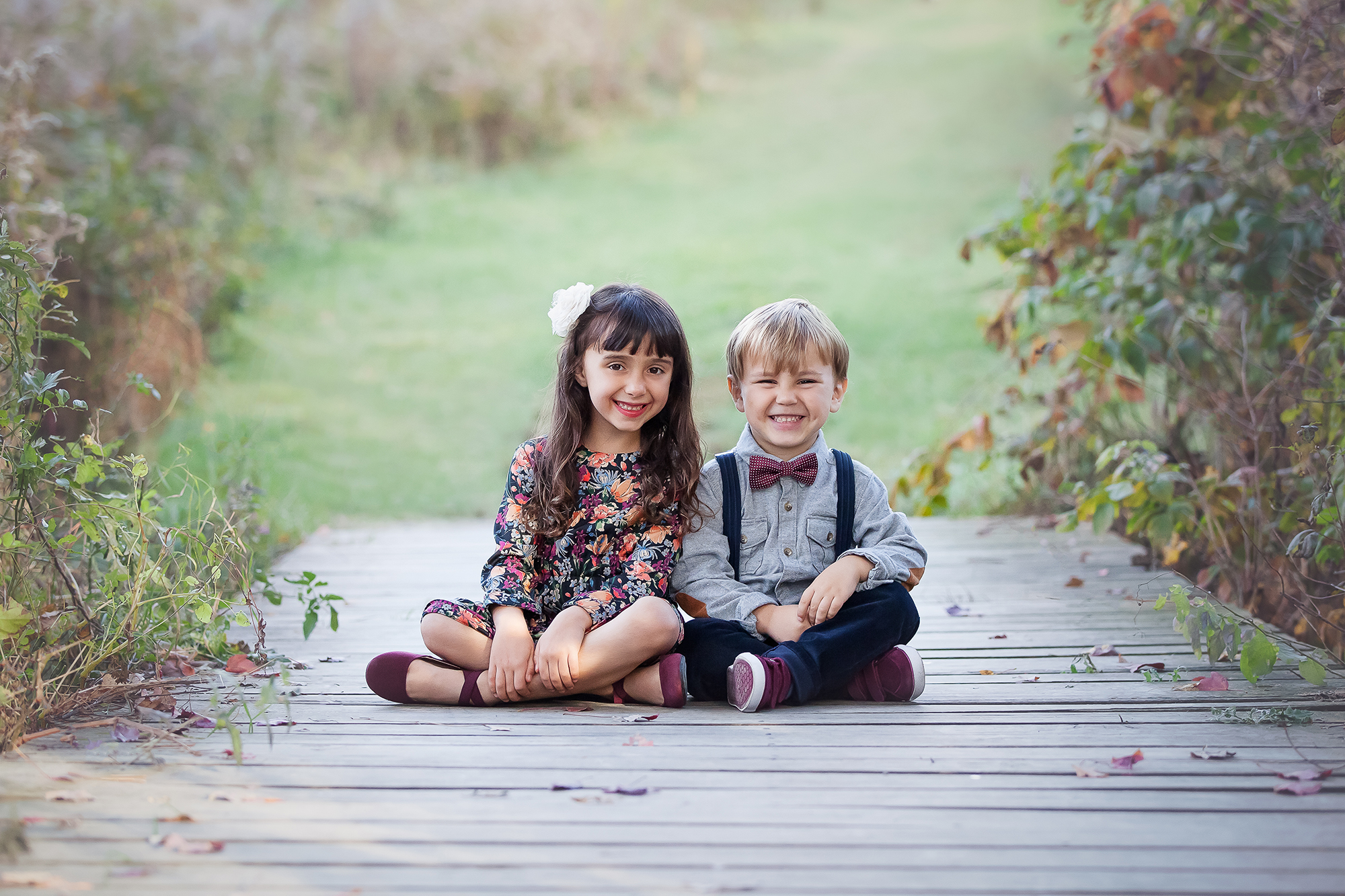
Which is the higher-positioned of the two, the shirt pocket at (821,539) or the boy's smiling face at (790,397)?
the boy's smiling face at (790,397)

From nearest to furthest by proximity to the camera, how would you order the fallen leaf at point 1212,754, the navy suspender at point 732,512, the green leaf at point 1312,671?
1. the fallen leaf at point 1212,754
2. the green leaf at point 1312,671
3. the navy suspender at point 732,512

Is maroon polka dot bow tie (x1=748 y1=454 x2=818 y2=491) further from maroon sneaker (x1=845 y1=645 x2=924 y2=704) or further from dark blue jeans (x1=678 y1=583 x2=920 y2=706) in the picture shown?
maroon sneaker (x1=845 y1=645 x2=924 y2=704)

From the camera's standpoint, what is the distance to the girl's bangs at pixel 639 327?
2883 mm

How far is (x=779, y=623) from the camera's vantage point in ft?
9.34

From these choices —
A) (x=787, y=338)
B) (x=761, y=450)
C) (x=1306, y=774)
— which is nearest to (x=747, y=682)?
(x=761, y=450)

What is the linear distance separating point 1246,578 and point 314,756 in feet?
9.58

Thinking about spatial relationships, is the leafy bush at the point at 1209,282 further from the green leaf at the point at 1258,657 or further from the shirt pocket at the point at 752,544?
the shirt pocket at the point at 752,544

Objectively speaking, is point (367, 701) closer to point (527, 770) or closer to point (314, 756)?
point (314, 756)

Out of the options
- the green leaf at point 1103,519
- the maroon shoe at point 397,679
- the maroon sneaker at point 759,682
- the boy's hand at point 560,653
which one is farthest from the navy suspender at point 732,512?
the green leaf at point 1103,519

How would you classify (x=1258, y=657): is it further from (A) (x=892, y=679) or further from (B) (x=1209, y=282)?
(B) (x=1209, y=282)

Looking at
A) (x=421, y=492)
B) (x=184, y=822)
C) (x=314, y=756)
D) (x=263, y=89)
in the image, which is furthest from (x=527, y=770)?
(x=263, y=89)

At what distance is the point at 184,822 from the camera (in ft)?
6.74

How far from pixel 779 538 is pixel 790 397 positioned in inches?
14.0

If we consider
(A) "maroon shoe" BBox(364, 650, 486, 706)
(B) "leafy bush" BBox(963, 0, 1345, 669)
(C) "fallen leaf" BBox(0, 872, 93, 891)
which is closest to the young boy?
(A) "maroon shoe" BBox(364, 650, 486, 706)
